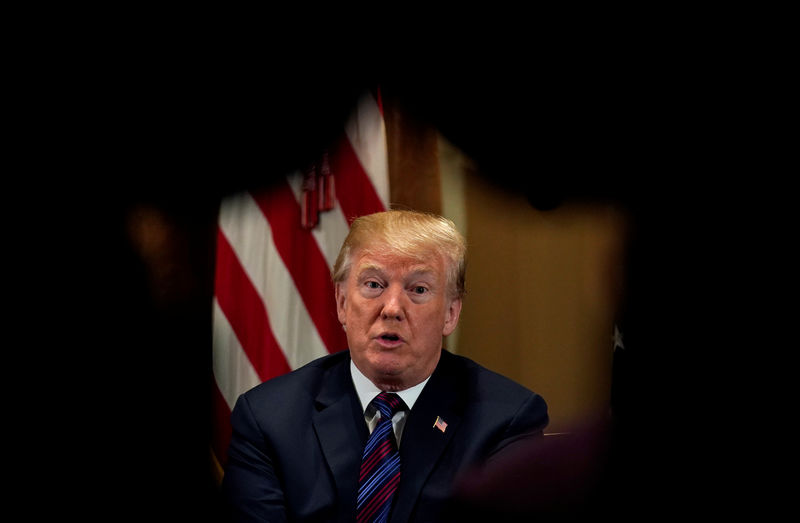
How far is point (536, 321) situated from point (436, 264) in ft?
1.63

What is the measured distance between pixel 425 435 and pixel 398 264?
1.09ft

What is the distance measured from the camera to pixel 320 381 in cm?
144

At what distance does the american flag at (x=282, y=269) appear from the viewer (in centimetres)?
175

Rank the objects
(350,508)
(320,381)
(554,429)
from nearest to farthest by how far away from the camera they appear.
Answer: (350,508) < (320,381) < (554,429)

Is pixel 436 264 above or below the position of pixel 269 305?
above

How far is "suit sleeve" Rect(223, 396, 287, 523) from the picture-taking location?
4.30 feet

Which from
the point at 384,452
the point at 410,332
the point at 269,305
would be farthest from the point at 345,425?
the point at 269,305

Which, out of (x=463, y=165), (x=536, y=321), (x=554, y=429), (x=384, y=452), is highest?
(x=463, y=165)

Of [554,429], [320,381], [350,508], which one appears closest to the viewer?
[350,508]

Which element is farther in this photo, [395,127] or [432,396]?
[395,127]

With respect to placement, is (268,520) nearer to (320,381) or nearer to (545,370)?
(320,381)

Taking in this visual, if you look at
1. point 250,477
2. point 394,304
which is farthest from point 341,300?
point 250,477

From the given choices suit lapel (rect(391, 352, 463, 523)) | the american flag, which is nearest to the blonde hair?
suit lapel (rect(391, 352, 463, 523))

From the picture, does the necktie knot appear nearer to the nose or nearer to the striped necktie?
the striped necktie
